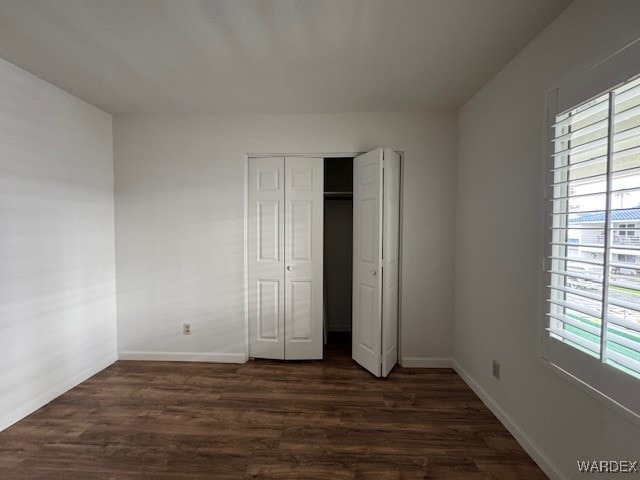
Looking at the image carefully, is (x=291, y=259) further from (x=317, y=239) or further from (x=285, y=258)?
(x=317, y=239)

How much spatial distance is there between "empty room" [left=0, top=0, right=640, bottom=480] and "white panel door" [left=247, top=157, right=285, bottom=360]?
0.02 meters

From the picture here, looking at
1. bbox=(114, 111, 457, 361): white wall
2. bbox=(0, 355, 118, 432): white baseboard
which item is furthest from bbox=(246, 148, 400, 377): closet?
bbox=(0, 355, 118, 432): white baseboard

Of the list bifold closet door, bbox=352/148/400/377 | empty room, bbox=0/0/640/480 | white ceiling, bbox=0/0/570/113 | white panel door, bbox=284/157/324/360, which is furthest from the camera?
white panel door, bbox=284/157/324/360

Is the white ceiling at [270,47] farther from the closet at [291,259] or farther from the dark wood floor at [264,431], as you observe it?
the dark wood floor at [264,431]

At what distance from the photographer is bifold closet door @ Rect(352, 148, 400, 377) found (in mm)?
2920

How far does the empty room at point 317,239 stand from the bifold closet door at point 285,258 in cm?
2

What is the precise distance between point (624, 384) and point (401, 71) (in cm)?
222

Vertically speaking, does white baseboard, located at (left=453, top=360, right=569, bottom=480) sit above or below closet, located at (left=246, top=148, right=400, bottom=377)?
below

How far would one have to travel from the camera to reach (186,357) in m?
3.33

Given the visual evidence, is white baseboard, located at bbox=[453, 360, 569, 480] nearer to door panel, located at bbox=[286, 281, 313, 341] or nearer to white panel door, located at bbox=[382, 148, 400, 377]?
white panel door, located at bbox=[382, 148, 400, 377]

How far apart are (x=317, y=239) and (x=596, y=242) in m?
2.26

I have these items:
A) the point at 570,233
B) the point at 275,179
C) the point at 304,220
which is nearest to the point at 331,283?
the point at 304,220

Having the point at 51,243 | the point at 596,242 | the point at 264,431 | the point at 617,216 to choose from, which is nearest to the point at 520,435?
the point at 596,242

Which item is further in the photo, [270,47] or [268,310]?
[268,310]
